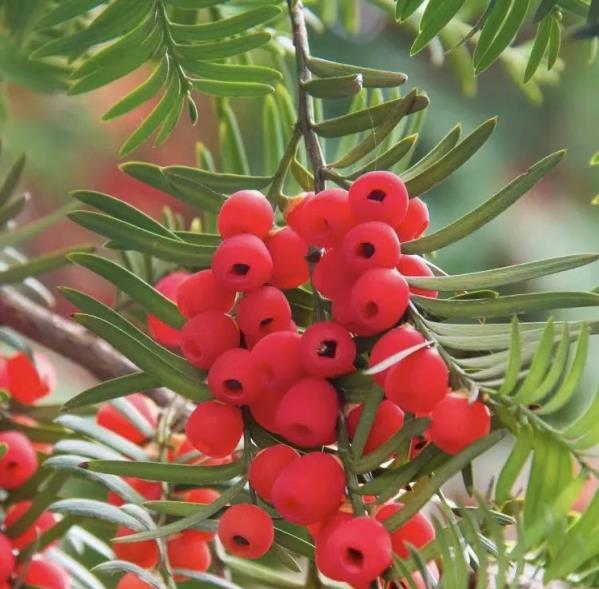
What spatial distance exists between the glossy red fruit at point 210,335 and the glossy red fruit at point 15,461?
172 millimetres

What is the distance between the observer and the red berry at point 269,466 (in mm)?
300

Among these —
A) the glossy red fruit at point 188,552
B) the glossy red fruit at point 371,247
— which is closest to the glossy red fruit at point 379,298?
the glossy red fruit at point 371,247

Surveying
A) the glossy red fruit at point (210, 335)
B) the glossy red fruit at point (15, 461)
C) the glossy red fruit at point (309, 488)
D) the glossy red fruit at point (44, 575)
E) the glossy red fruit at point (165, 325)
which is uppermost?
the glossy red fruit at point (210, 335)

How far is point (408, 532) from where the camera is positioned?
30cm

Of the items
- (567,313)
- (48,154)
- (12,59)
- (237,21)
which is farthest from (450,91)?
(237,21)

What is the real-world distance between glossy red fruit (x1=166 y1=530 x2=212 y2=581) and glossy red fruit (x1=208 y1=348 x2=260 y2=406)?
0.14 m

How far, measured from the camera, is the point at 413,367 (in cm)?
27

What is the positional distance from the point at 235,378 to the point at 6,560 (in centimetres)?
18

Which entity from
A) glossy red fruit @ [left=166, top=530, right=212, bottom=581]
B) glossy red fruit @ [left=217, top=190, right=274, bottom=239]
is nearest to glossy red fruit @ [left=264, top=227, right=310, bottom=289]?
glossy red fruit @ [left=217, top=190, right=274, bottom=239]

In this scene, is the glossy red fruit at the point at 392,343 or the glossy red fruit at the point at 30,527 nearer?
the glossy red fruit at the point at 392,343

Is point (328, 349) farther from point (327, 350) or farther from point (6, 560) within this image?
point (6, 560)

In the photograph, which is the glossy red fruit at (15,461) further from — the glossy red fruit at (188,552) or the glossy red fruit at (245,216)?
the glossy red fruit at (245,216)

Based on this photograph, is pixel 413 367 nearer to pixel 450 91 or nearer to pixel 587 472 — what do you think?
pixel 587 472

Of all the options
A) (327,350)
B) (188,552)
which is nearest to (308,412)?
(327,350)
